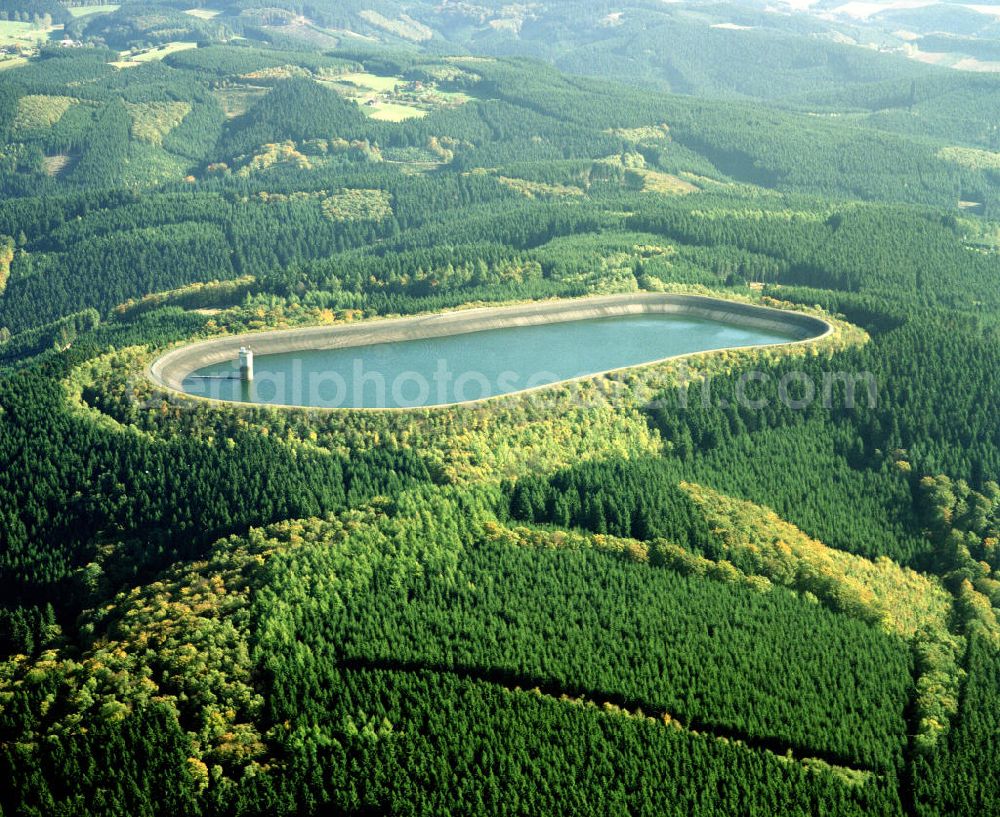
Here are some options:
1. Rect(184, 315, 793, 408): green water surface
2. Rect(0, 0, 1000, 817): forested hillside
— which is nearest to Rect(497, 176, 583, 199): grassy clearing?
Rect(0, 0, 1000, 817): forested hillside

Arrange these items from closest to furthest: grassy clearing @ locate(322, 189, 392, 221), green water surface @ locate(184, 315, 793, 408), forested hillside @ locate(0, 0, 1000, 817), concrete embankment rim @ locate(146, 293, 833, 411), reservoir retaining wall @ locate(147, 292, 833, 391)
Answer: forested hillside @ locate(0, 0, 1000, 817) < green water surface @ locate(184, 315, 793, 408) < concrete embankment rim @ locate(146, 293, 833, 411) < reservoir retaining wall @ locate(147, 292, 833, 391) < grassy clearing @ locate(322, 189, 392, 221)

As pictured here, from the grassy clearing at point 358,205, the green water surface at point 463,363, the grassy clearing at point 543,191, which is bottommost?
the grassy clearing at point 358,205

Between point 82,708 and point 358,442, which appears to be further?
point 358,442

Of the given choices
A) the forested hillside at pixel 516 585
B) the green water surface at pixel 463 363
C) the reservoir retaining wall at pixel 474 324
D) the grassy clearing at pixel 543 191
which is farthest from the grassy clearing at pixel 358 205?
the green water surface at pixel 463 363

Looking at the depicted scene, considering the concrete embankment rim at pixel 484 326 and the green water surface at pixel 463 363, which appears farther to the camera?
the concrete embankment rim at pixel 484 326

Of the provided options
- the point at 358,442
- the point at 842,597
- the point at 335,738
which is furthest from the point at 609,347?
the point at 335,738

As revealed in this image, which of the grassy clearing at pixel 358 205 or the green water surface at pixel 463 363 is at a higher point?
the green water surface at pixel 463 363

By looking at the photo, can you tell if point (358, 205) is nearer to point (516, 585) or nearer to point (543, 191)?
point (543, 191)

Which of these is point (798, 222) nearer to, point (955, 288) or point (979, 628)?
point (955, 288)

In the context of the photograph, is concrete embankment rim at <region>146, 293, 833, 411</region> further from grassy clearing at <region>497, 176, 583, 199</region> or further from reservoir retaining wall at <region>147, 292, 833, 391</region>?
grassy clearing at <region>497, 176, 583, 199</region>

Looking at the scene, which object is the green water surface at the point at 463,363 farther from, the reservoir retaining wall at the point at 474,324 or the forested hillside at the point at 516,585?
the forested hillside at the point at 516,585

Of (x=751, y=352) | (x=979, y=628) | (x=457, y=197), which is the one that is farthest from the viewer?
(x=457, y=197)
